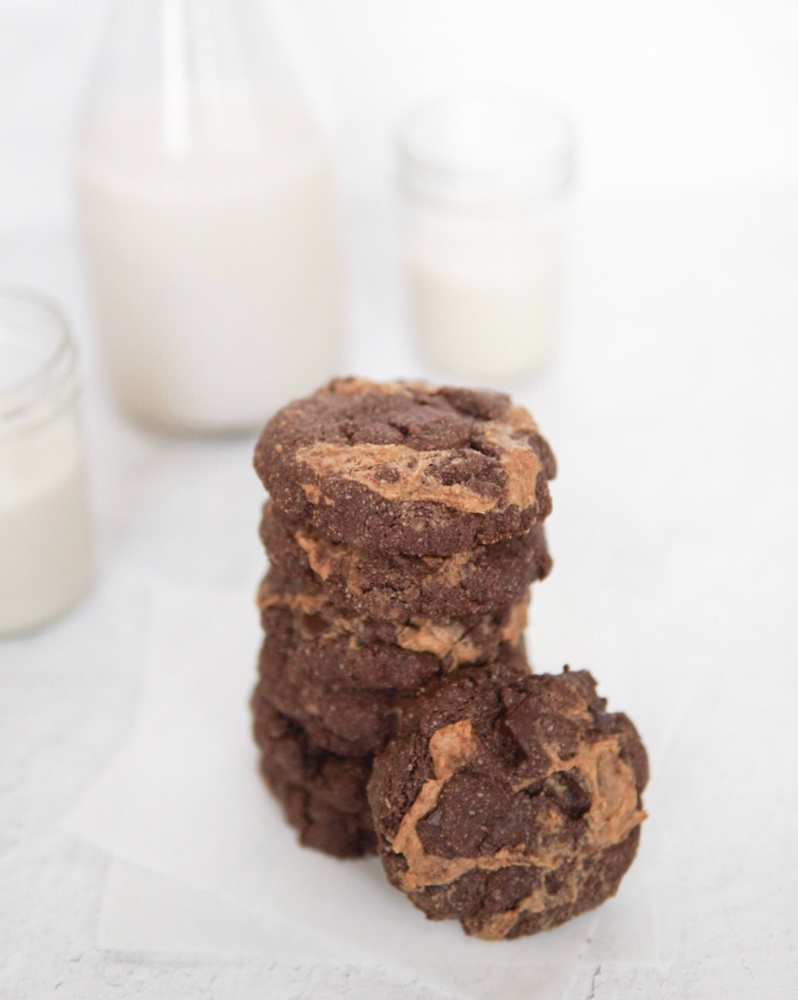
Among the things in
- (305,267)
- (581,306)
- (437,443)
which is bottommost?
(581,306)

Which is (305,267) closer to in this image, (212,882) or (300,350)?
(300,350)

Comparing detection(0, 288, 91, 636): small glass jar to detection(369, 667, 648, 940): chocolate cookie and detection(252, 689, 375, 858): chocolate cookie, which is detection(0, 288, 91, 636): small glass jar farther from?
detection(369, 667, 648, 940): chocolate cookie

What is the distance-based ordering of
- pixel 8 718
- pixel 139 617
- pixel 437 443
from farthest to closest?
pixel 139 617
pixel 8 718
pixel 437 443

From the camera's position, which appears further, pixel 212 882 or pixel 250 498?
pixel 250 498

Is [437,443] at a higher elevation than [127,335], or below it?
higher

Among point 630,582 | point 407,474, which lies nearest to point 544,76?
point 630,582

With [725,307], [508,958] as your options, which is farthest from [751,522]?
[508,958]
